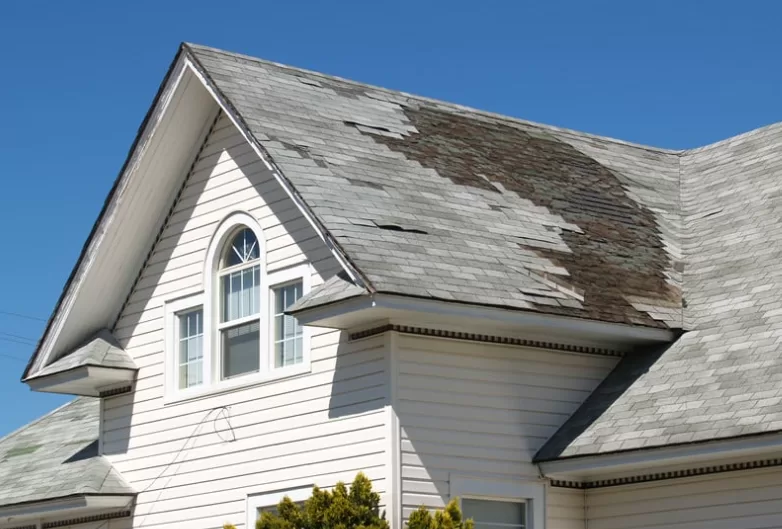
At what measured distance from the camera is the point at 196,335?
1912cm

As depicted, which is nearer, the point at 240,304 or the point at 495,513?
the point at 495,513

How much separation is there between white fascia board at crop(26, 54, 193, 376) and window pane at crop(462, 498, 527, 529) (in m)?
6.39

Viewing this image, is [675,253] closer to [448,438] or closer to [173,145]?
[448,438]

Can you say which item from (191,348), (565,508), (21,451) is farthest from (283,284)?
(21,451)

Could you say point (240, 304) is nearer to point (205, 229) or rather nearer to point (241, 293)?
point (241, 293)

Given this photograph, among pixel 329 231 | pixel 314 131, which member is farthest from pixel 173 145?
pixel 329 231

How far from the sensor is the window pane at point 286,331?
57.1 feet

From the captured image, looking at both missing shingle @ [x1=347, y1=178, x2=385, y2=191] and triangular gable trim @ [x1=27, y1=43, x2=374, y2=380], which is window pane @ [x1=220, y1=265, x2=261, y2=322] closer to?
triangular gable trim @ [x1=27, y1=43, x2=374, y2=380]

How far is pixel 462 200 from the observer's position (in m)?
18.3

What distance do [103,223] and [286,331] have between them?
339 cm

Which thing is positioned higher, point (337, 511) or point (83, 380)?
point (83, 380)

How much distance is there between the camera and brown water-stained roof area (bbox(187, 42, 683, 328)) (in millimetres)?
16375

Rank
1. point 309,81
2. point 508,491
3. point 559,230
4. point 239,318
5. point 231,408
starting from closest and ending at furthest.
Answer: point 508,491, point 231,408, point 239,318, point 559,230, point 309,81

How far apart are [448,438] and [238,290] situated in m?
3.95
